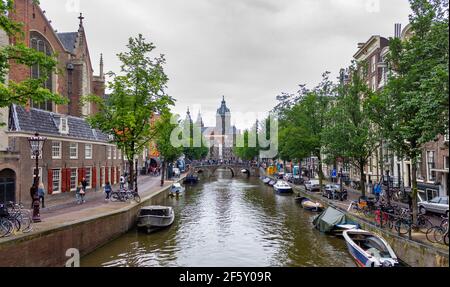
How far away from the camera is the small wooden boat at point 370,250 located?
45.9ft

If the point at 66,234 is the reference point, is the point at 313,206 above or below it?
below

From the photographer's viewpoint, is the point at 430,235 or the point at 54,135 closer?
the point at 430,235

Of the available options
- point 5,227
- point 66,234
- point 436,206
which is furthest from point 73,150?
point 436,206

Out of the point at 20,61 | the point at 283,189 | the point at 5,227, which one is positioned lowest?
the point at 283,189

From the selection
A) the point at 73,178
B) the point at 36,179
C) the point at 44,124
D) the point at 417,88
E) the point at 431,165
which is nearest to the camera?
the point at 36,179

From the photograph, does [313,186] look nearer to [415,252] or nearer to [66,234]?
[415,252]

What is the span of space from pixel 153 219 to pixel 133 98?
1034 centimetres

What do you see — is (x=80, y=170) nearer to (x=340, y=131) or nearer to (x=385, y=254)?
(x=340, y=131)

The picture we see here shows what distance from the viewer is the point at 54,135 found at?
28094mm

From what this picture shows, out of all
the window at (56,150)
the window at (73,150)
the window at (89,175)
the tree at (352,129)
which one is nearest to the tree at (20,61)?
the window at (56,150)

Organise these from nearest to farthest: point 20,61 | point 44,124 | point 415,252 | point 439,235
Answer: point 20,61 < point 415,252 < point 439,235 < point 44,124

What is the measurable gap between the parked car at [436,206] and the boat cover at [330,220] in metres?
5.31

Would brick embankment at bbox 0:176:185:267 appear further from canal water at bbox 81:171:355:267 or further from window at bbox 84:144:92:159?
window at bbox 84:144:92:159
